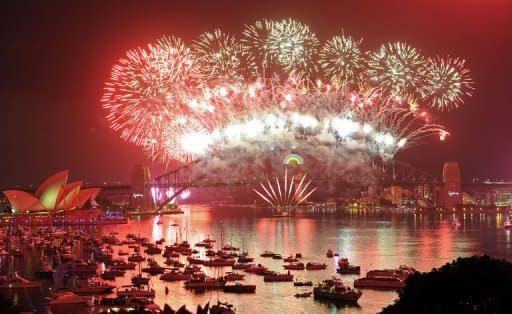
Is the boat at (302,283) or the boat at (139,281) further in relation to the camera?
the boat at (302,283)

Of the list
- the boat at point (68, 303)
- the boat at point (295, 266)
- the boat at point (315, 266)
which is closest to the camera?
the boat at point (68, 303)

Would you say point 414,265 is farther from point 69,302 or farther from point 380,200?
point 380,200

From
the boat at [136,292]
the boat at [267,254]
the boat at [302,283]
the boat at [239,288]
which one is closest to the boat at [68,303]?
the boat at [136,292]

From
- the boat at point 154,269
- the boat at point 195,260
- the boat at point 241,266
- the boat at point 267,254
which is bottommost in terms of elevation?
the boat at point 154,269

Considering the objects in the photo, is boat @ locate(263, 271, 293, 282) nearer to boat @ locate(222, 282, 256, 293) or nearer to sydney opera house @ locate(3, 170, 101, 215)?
boat @ locate(222, 282, 256, 293)

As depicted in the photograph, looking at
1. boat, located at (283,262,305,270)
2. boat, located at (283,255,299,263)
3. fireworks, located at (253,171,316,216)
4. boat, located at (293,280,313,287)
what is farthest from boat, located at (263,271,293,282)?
fireworks, located at (253,171,316,216)

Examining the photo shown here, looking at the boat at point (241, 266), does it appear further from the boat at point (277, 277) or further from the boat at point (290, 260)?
the boat at point (277, 277)

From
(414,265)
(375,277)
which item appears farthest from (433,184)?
(375,277)
